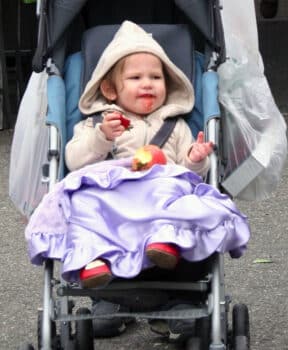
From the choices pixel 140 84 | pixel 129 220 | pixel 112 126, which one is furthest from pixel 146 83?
pixel 129 220

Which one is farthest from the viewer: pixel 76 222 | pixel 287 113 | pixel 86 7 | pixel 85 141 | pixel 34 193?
pixel 287 113

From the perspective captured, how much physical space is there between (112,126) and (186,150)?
0.47 metres

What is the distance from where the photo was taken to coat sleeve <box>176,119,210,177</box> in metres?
4.46

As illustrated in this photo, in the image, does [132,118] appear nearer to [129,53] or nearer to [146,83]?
[146,83]

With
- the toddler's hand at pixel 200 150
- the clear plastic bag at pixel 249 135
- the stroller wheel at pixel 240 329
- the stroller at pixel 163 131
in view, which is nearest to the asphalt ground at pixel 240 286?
the stroller at pixel 163 131

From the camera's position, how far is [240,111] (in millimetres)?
5023

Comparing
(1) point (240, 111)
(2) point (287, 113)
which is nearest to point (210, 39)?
(1) point (240, 111)

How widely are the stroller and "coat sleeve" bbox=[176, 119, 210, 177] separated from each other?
60mm

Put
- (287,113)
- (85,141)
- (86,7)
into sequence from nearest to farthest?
(85,141), (86,7), (287,113)

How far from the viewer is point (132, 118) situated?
4812 millimetres

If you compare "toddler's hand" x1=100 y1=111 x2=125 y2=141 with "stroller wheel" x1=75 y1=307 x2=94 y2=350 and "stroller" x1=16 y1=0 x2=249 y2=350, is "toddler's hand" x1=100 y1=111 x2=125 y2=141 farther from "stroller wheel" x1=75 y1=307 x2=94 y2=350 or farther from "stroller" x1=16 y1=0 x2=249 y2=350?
"stroller wheel" x1=75 y1=307 x2=94 y2=350

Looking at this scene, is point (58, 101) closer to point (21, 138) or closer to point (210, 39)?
point (21, 138)

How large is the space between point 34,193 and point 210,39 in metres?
1.06

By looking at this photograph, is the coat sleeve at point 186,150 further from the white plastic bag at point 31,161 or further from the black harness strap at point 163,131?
the white plastic bag at point 31,161
